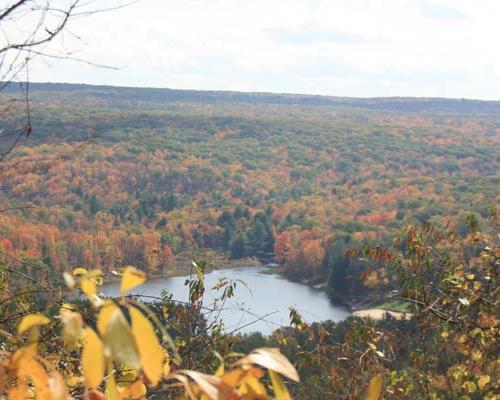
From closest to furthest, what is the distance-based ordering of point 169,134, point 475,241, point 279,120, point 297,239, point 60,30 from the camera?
point 60,30, point 475,241, point 297,239, point 169,134, point 279,120

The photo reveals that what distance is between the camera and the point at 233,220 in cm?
→ 6216

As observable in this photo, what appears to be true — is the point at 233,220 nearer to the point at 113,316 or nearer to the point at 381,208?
the point at 381,208

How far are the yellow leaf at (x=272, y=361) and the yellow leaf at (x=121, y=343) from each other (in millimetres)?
118

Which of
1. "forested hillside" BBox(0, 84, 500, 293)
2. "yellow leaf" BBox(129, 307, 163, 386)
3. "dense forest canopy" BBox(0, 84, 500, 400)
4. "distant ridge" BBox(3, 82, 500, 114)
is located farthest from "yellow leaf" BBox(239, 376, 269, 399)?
"distant ridge" BBox(3, 82, 500, 114)

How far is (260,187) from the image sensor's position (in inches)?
3115

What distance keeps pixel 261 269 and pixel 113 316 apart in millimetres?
50484

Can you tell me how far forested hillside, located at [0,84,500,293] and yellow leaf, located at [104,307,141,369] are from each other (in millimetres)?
28075

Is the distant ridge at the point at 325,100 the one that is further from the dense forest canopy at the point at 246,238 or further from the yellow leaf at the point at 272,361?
the yellow leaf at the point at 272,361

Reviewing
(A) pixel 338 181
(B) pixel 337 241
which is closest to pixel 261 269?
(B) pixel 337 241

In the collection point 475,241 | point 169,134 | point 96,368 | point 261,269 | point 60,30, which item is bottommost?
point 261,269

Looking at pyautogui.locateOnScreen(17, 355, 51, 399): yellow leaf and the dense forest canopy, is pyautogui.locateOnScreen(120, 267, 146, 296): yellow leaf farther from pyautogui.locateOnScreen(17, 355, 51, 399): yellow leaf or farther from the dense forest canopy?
pyautogui.locateOnScreen(17, 355, 51, 399): yellow leaf

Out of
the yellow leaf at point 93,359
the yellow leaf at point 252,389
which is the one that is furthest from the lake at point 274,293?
the yellow leaf at point 93,359

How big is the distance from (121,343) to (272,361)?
0.14m

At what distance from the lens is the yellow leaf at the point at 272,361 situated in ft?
2.15
